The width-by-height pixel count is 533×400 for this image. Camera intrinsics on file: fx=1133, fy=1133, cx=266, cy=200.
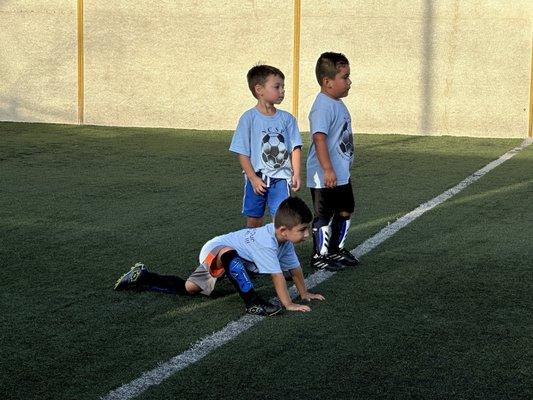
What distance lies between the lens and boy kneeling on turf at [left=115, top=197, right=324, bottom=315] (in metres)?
5.94

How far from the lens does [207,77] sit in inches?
702

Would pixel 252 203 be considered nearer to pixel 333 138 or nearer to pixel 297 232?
pixel 333 138

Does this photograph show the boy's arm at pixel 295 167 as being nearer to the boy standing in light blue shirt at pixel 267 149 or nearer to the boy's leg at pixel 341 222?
the boy standing in light blue shirt at pixel 267 149

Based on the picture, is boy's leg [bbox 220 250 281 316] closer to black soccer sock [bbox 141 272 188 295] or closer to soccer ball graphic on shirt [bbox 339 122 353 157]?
black soccer sock [bbox 141 272 188 295]

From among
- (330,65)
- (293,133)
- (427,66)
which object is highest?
(427,66)

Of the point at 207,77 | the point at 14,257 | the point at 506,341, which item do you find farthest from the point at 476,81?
the point at 506,341

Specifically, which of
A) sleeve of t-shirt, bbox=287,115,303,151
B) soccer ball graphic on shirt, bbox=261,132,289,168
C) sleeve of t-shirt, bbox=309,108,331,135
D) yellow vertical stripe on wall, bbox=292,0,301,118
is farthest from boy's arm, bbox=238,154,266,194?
yellow vertical stripe on wall, bbox=292,0,301,118

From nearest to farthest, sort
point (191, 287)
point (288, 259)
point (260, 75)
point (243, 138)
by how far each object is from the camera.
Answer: point (288, 259) → point (191, 287) → point (260, 75) → point (243, 138)

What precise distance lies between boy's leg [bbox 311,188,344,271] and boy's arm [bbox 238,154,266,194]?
→ 25.6 inches

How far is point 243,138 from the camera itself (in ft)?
23.0

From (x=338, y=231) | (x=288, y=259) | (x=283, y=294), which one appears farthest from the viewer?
(x=338, y=231)

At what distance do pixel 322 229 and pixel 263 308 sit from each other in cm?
159

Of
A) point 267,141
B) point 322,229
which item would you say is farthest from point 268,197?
point 322,229

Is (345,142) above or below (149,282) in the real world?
above
